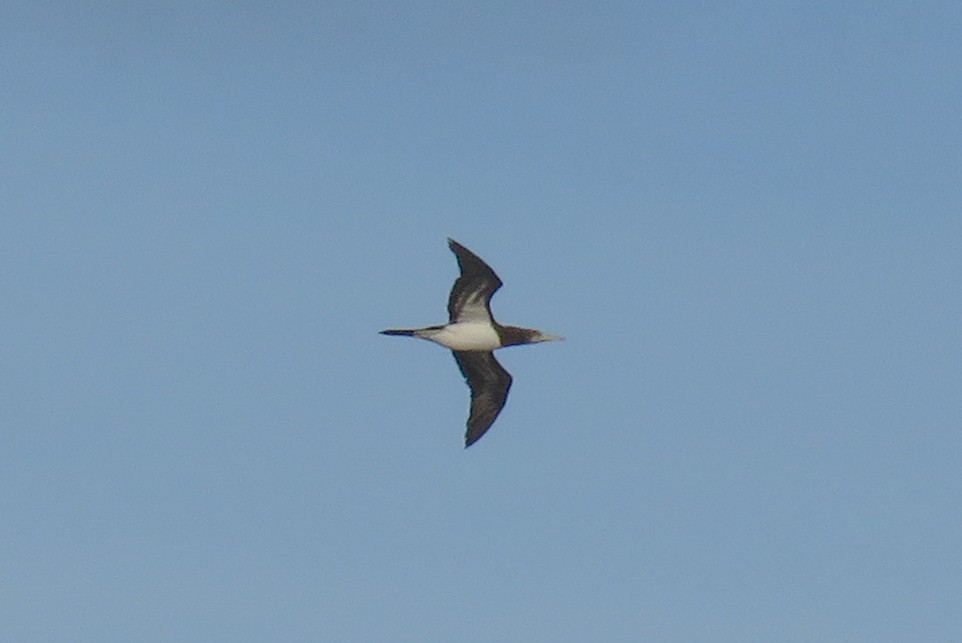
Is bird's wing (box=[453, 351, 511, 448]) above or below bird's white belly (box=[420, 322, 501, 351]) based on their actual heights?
below

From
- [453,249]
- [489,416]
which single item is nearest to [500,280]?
[453,249]

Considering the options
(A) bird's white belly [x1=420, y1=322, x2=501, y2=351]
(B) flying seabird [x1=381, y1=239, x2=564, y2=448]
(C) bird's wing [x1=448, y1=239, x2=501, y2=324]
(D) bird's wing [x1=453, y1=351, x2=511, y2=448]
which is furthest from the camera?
(D) bird's wing [x1=453, y1=351, x2=511, y2=448]

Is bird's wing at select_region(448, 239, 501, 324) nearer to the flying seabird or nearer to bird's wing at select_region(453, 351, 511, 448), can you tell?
the flying seabird

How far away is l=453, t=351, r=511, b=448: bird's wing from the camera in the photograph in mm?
Result: 57781

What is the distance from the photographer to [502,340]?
56.0 m

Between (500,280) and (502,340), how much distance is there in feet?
10.5

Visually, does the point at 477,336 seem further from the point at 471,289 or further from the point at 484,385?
the point at 484,385

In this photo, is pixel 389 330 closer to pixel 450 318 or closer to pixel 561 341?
pixel 450 318

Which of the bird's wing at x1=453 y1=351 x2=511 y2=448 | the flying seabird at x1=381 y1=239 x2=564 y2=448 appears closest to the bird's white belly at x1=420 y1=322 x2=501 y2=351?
the flying seabird at x1=381 y1=239 x2=564 y2=448

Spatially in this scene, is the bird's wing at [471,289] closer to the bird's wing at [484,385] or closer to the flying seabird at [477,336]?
the flying seabird at [477,336]

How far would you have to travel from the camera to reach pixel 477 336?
5538 cm

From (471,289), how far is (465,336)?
6.37ft

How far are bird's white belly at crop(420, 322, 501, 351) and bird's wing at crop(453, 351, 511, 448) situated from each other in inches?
79.0

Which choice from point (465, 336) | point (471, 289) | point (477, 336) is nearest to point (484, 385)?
point (477, 336)
